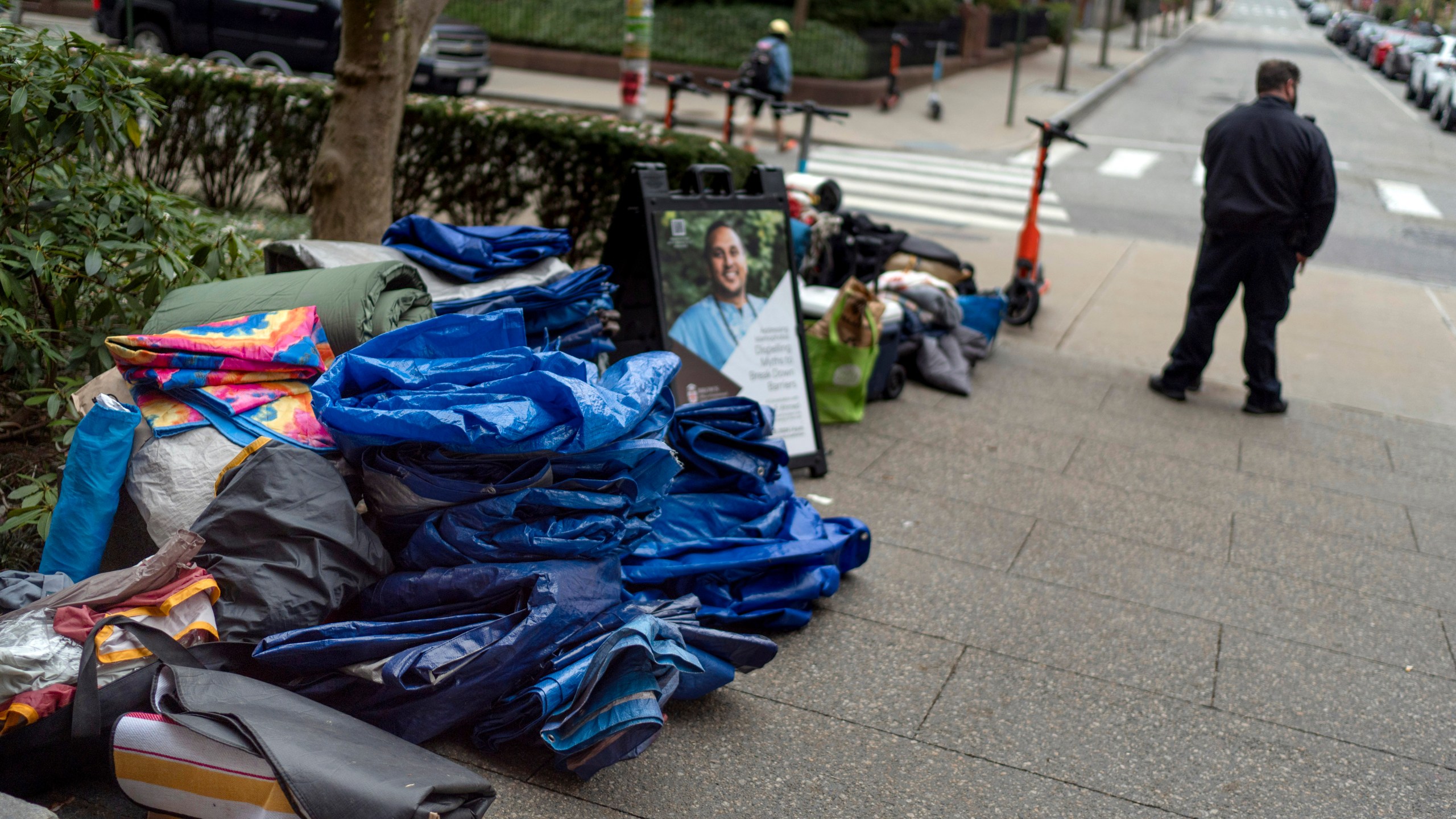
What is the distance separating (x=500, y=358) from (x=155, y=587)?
101 centimetres

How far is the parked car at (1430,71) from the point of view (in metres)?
26.2

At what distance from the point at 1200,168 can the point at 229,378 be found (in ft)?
52.6

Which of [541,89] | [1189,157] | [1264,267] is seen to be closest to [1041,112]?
[1189,157]

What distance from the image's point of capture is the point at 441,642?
280 centimetres

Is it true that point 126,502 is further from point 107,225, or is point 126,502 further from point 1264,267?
point 1264,267

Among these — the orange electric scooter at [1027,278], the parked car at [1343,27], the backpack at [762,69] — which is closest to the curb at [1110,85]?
the backpack at [762,69]

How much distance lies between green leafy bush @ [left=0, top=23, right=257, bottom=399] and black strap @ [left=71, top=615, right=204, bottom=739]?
139 cm

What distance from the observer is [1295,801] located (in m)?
3.03

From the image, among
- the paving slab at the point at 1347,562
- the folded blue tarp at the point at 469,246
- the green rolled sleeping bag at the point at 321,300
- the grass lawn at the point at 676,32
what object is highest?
the grass lawn at the point at 676,32

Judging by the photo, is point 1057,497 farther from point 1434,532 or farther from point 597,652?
point 597,652

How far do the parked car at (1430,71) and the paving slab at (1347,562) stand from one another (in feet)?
81.9

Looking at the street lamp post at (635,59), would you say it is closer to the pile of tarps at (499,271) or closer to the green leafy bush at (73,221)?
the pile of tarps at (499,271)

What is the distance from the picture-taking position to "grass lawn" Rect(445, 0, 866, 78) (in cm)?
2061

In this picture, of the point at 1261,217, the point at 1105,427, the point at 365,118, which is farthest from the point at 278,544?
the point at 1261,217
